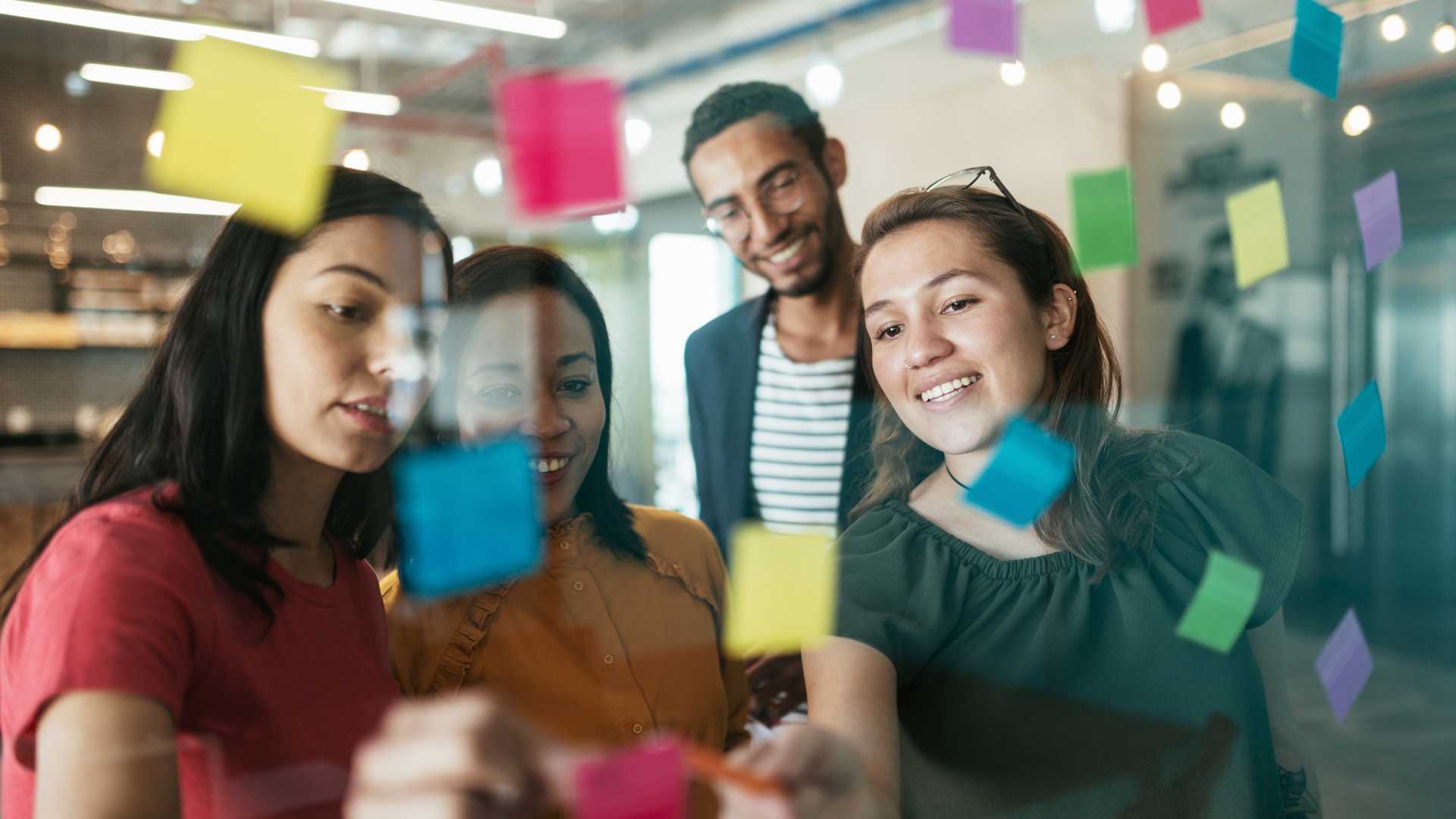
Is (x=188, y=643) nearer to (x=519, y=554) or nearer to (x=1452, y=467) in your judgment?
(x=519, y=554)

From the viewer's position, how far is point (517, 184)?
2.04 feet

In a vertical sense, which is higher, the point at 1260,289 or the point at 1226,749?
the point at 1260,289

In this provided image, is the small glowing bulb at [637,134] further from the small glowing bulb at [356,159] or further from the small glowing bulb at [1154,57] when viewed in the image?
the small glowing bulb at [1154,57]

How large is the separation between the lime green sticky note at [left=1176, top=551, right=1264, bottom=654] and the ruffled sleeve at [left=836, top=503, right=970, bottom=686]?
0.21 m

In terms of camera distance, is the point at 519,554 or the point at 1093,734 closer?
the point at 519,554

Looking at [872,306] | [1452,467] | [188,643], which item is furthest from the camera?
[1452,467]

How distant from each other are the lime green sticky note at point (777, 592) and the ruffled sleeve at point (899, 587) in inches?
1.0

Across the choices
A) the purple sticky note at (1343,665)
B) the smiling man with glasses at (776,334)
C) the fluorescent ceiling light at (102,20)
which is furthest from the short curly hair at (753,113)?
the purple sticky note at (1343,665)

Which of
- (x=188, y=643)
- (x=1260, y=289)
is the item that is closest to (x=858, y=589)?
(x=188, y=643)

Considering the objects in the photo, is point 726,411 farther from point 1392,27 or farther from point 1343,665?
point 1392,27

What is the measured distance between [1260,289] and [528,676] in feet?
10.4

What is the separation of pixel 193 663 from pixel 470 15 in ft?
1.34

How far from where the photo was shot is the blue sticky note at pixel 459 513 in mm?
576

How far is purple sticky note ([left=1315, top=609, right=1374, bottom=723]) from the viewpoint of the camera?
1.16 m
